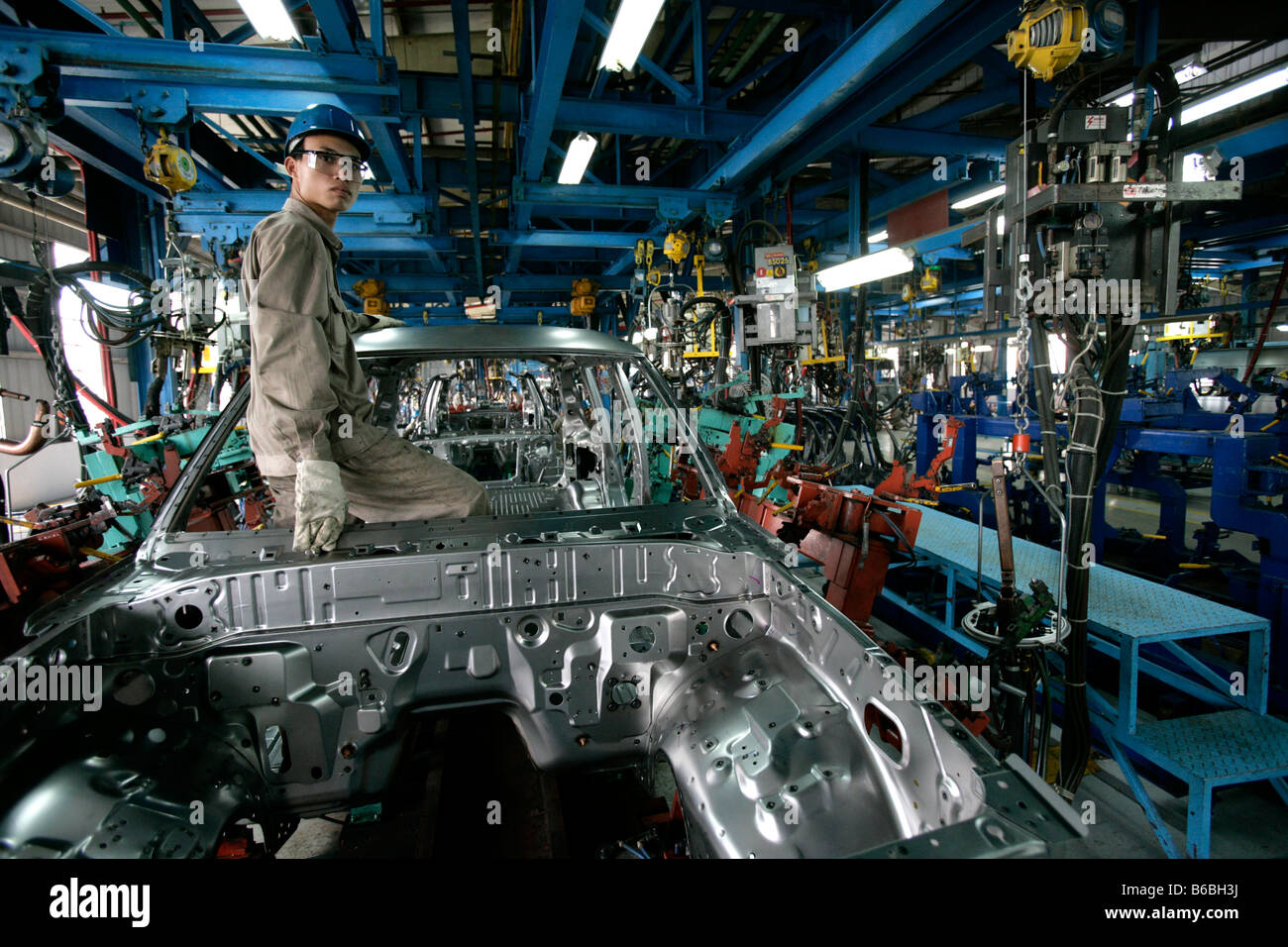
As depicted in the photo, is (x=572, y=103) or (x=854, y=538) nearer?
(x=854, y=538)

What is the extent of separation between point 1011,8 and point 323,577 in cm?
428

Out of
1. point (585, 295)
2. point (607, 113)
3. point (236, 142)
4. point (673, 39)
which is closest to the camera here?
point (607, 113)

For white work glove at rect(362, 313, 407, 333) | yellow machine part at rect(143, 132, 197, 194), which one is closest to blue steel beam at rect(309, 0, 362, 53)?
yellow machine part at rect(143, 132, 197, 194)

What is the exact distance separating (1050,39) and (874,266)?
11.3ft

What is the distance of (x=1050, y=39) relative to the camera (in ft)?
7.19

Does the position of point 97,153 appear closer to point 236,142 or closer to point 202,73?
point 236,142

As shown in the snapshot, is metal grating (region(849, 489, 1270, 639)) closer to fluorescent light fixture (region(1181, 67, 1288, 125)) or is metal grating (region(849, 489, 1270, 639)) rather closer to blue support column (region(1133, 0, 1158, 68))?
blue support column (region(1133, 0, 1158, 68))

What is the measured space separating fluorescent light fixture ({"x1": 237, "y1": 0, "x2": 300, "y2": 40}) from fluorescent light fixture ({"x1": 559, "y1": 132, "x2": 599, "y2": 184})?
2279 millimetres

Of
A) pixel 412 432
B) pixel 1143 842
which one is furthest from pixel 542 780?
pixel 412 432

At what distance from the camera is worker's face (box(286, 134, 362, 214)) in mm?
2037

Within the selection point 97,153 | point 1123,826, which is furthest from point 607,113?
point 1123,826

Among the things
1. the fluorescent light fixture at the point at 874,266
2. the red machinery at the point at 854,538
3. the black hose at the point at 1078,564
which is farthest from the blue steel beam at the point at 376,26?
the black hose at the point at 1078,564

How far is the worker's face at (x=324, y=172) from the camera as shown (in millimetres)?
2037

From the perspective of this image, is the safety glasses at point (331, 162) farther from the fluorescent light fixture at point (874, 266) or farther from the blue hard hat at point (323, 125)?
the fluorescent light fixture at point (874, 266)
